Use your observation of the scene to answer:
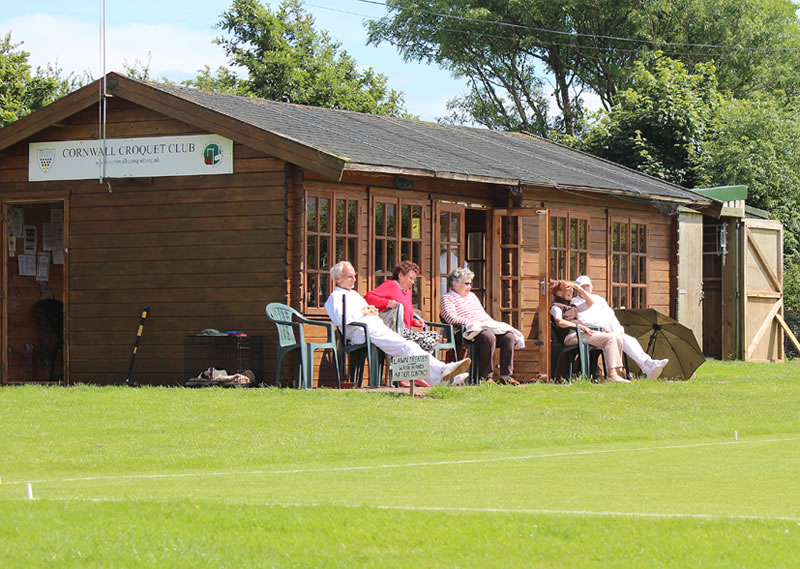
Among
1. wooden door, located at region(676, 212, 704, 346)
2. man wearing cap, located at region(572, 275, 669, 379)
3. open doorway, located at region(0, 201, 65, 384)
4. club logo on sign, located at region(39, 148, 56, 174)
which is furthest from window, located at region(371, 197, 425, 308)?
wooden door, located at region(676, 212, 704, 346)

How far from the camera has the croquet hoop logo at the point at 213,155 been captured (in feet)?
54.1

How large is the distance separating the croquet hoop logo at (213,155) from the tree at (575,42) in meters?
27.9

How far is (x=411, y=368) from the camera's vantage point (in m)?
14.2

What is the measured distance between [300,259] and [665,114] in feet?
51.9

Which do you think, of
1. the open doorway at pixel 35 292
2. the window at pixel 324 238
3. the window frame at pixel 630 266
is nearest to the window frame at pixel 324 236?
the window at pixel 324 238

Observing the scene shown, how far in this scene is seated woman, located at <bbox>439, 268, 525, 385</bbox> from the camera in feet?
53.6

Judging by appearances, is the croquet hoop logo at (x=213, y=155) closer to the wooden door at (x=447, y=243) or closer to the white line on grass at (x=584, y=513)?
the wooden door at (x=447, y=243)

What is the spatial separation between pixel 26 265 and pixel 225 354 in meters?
4.03

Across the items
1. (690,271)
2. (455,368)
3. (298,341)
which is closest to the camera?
(455,368)

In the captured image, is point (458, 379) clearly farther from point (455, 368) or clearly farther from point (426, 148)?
point (426, 148)

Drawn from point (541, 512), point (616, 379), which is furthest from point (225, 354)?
point (541, 512)

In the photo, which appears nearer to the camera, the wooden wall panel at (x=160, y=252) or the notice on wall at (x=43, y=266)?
the wooden wall panel at (x=160, y=252)

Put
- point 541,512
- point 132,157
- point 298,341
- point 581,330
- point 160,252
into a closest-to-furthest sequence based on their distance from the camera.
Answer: point 541,512
point 298,341
point 160,252
point 132,157
point 581,330

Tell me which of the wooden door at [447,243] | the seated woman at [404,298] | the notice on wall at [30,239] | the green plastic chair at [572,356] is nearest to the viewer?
the seated woman at [404,298]
